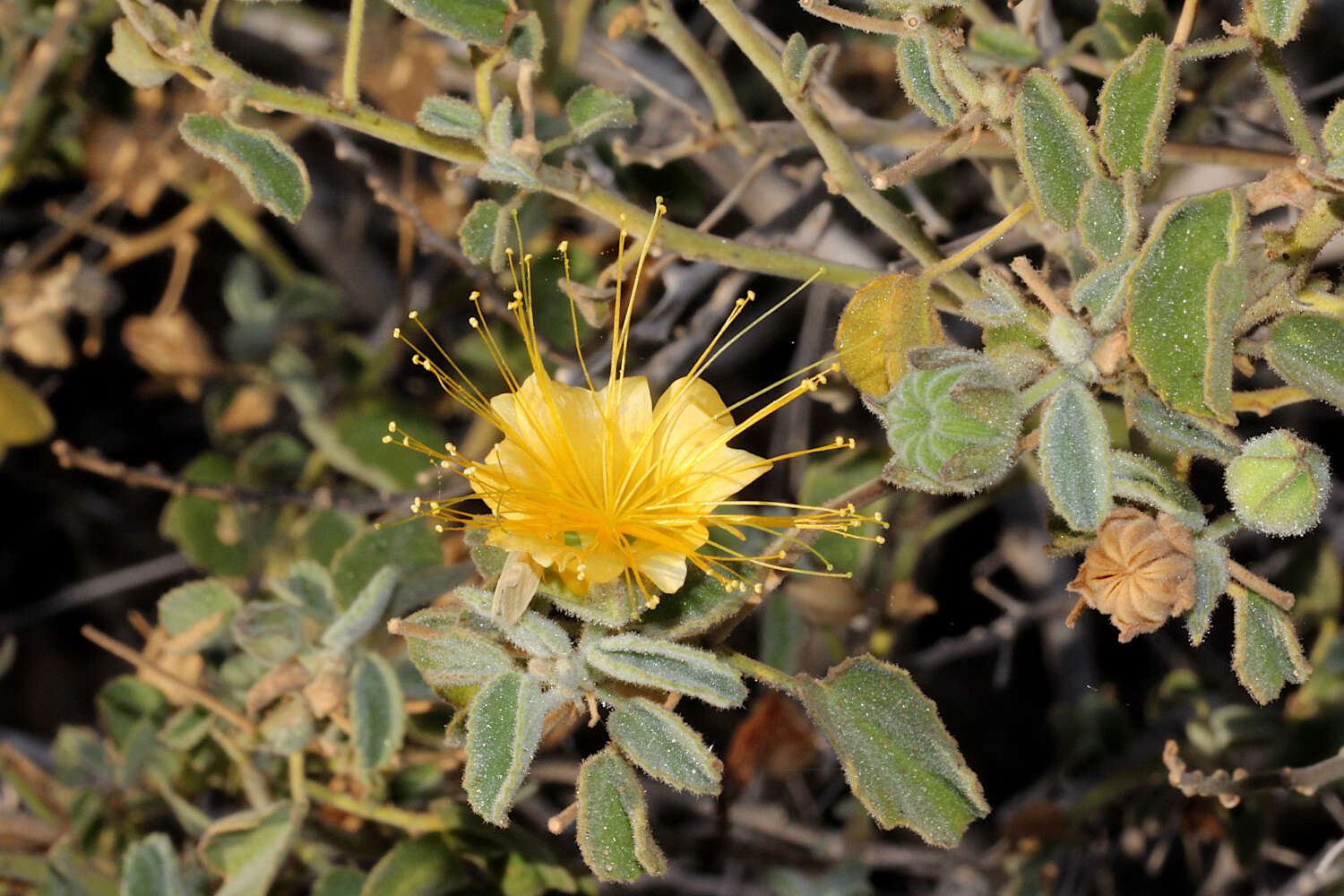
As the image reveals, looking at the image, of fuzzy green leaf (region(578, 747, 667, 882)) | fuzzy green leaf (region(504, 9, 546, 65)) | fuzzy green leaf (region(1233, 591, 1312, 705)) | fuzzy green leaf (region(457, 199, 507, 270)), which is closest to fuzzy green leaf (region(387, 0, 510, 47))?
fuzzy green leaf (region(504, 9, 546, 65))

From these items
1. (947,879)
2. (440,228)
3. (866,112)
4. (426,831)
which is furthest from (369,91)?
(947,879)

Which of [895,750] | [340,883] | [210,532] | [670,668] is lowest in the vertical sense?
[340,883]

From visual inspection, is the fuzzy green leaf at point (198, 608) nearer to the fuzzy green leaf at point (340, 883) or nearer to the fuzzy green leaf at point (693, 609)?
the fuzzy green leaf at point (340, 883)

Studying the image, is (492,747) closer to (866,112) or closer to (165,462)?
(866,112)

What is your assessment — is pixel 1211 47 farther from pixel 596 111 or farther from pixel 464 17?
pixel 464 17

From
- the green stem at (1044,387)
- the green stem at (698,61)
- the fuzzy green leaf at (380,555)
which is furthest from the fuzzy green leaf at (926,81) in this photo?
the fuzzy green leaf at (380,555)

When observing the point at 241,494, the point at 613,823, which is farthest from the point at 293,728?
the point at 613,823

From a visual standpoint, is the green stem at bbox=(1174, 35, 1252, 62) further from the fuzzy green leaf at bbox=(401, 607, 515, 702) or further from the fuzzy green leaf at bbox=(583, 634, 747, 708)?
the fuzzy green leaf at bbox=(401, 607, 515, 702)
